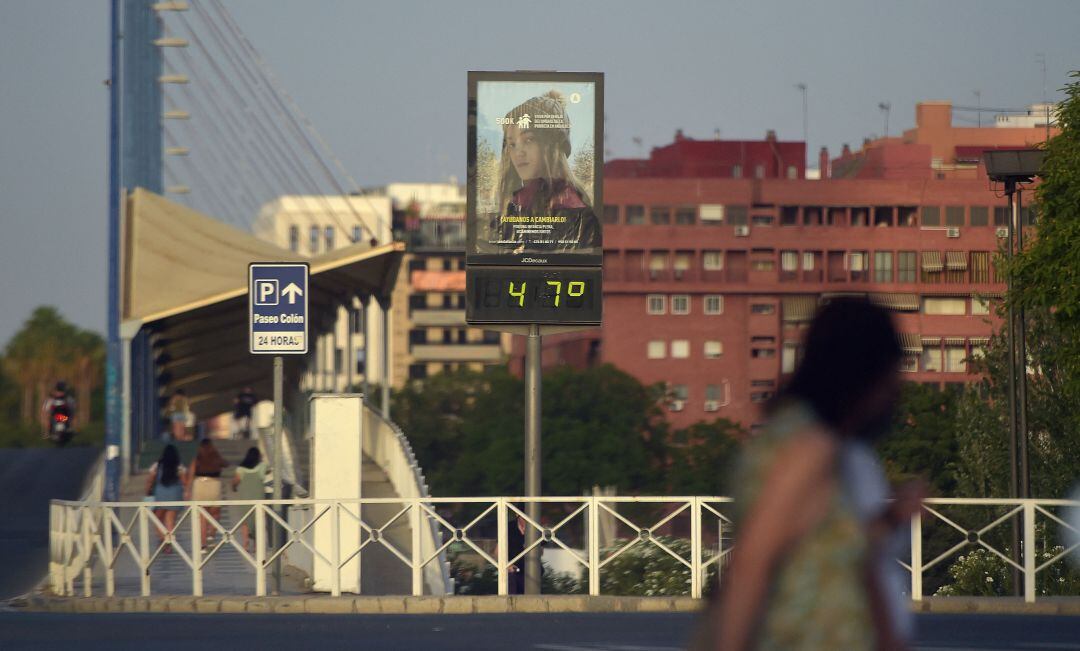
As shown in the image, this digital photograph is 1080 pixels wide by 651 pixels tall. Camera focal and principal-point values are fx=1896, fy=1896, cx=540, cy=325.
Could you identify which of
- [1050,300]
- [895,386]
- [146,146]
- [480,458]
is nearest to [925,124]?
[480,458]

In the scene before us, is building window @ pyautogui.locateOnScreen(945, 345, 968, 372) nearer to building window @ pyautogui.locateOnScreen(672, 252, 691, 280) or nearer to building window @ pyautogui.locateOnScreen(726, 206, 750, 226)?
building window @ pyautogui.locateOnScreen(726, 206, 750, 226)

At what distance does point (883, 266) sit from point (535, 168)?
103176 mm

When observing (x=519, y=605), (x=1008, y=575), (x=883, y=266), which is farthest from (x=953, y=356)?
(x=519, y=605)

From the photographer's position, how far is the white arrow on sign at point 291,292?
1680 centimetres

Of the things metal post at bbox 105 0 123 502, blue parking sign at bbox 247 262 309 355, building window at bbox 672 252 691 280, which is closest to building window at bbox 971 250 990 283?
building window at bbox 672 252 691 280

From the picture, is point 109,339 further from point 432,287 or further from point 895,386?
point 432,287

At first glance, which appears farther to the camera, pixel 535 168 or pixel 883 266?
pixel 883 266

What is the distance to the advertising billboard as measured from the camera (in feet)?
61.0

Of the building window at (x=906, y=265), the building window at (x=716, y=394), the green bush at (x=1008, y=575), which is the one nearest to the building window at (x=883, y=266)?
the building window at (x=906, y=265)

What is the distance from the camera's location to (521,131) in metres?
18.6

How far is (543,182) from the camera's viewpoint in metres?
18.7

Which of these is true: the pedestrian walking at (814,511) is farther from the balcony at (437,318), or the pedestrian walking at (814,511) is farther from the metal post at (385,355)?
the balcony at (437,318)

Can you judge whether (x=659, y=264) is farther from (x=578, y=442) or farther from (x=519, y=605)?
(x=519, y=605)

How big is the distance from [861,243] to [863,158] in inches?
299
